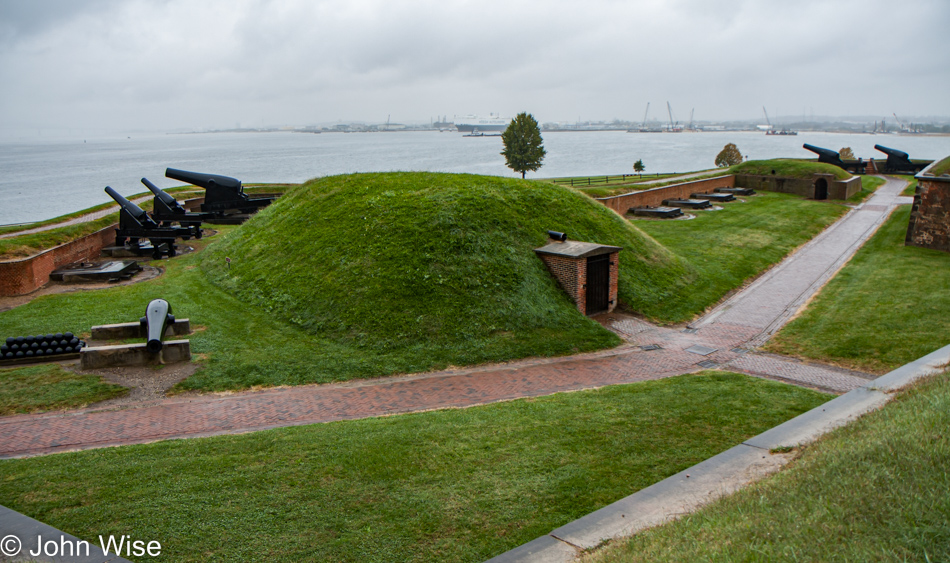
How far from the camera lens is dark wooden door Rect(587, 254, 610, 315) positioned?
632 inches

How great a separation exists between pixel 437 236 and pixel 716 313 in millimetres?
7986

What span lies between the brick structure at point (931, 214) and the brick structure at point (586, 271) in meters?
15.8

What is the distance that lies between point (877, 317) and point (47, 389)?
18.2 meters

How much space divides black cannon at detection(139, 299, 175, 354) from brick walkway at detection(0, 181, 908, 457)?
1.99 meters

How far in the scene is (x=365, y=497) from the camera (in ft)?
21.6

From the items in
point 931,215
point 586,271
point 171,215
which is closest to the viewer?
point 586,271

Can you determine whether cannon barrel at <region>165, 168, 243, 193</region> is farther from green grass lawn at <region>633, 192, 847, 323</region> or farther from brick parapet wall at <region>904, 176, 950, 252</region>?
brick parapet wall at <region>904, 176, 950, 252</region>

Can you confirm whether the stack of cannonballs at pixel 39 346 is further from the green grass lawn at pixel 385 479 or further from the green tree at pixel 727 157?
the green tree at pixel 727 157

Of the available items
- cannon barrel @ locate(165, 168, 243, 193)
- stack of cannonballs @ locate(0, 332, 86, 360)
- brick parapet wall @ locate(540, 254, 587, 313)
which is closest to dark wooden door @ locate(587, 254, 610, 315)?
brick parapet wall @ locate(540, 254, 587, 313)

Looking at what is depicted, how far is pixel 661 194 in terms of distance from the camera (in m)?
37.3

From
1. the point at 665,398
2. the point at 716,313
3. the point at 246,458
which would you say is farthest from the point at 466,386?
the point at 716,313

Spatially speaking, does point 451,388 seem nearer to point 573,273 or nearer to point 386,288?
point 386,288

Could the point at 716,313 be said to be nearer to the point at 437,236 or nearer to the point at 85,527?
the point at 437,236

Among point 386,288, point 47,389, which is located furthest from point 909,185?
point 47,389
